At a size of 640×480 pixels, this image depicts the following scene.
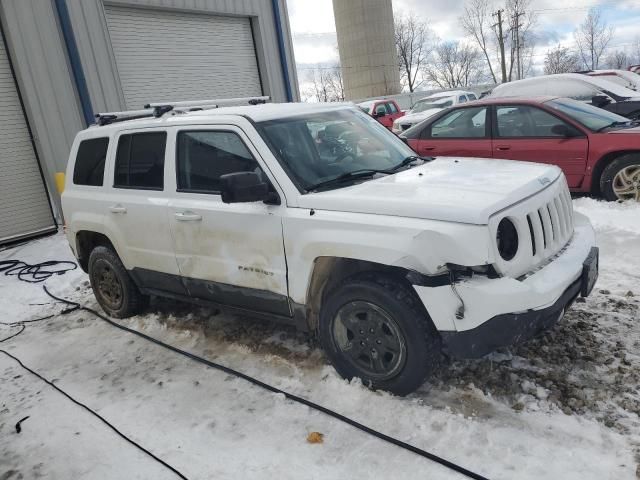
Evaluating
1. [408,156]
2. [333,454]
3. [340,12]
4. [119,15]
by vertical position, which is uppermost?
[340,12]

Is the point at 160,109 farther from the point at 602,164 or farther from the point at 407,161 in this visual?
the point at 602,164

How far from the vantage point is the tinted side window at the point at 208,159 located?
381 cm

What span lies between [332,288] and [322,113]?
164cm

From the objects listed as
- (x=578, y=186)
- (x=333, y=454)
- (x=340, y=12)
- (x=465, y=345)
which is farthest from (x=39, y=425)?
(x=340, y=12)

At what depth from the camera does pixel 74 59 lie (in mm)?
9586

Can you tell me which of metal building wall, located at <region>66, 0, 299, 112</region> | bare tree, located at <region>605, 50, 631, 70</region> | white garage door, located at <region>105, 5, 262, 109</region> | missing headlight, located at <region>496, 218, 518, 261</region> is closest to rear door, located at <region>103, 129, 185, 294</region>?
missing headlight, located at <region>496, 218, 518, 261</region>

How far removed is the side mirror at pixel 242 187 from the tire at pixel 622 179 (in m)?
5.46

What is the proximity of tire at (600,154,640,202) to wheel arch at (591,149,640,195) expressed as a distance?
0.05m

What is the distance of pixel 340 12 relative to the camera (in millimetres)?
60438

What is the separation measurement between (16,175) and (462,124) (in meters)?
7.78

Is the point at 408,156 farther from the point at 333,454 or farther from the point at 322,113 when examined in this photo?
the point at 333,454

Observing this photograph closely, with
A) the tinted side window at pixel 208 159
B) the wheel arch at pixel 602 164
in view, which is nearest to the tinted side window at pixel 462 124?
the wheel arch at pixel 602 164

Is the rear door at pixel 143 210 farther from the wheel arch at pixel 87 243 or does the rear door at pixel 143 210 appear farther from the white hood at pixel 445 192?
the white hood at pixel 445 192

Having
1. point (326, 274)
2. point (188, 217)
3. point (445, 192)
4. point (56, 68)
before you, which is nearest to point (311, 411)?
point (326, 274)
